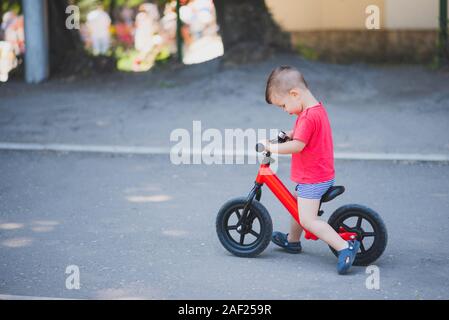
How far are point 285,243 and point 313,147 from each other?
0.82 m

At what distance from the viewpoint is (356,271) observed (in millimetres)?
5082

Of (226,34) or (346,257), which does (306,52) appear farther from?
(346,257)

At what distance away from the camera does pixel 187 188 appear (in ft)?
24.2

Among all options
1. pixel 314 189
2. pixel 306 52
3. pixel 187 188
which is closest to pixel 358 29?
pixel 306 52

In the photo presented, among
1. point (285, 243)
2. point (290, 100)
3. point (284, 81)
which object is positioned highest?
point (284, 81)

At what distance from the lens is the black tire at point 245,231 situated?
5246 millimetres

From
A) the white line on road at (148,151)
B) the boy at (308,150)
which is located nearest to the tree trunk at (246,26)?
the white line on road at (148,151)

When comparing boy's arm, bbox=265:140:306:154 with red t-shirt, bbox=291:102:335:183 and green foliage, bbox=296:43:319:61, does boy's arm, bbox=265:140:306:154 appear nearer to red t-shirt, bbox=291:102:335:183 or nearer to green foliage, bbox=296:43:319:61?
red t-shirt, bbox=291:102:335:183

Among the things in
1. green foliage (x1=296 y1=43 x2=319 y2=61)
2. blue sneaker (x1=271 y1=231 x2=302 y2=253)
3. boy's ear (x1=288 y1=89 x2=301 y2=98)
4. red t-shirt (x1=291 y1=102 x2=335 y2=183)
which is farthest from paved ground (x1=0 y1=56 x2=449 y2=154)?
boy's ear (x1=288 y1=89 x2=301 y2=98)

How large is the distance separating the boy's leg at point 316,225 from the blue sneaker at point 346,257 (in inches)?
1.3

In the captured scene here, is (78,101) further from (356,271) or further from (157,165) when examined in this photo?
(356,271)

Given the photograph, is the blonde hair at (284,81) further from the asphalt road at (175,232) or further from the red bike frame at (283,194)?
the asphalt road at (175,232)
